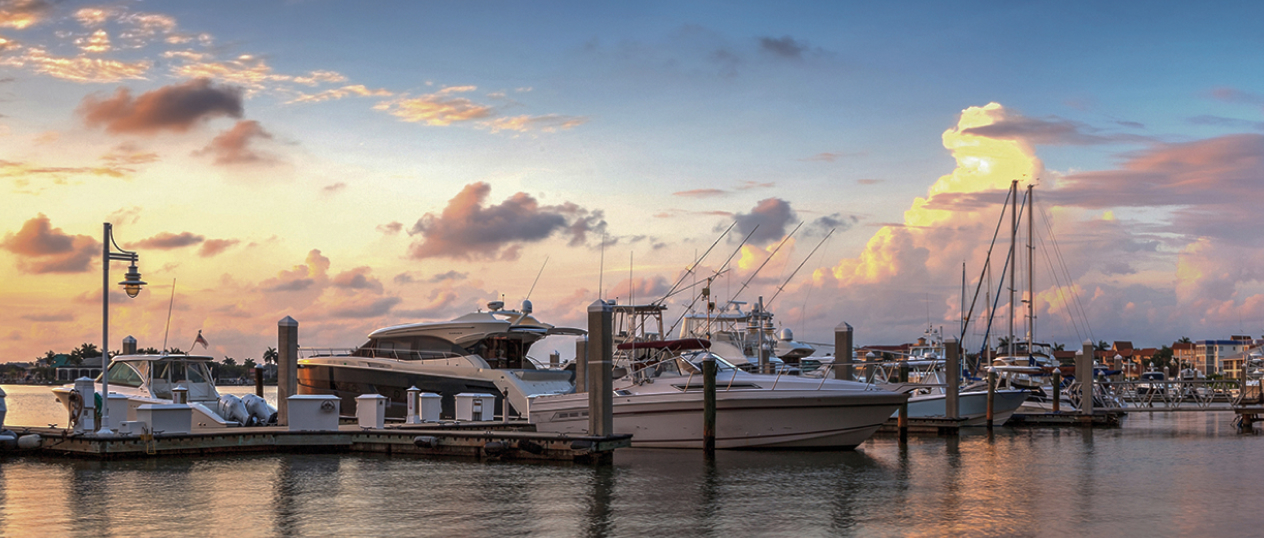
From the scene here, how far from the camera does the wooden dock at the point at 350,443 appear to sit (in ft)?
70.2

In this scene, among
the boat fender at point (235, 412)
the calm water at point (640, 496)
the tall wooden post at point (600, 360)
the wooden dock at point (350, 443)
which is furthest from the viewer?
the boat fender at point (235, 412)

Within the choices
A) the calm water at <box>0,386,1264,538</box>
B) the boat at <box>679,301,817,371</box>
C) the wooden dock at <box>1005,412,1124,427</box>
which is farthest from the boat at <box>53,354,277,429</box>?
the wooden dock at <box>1005,412,1124,427</box>

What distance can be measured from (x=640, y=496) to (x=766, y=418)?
28.0 feet

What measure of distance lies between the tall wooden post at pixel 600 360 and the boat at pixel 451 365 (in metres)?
9.98

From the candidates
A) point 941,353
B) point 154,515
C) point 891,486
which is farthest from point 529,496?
point 941,353

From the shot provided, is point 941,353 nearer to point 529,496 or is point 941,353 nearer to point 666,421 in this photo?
point 666,421

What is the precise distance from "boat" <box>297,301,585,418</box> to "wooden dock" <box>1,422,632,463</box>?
614 cm

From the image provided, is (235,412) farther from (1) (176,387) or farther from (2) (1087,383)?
(2) (1087,383)

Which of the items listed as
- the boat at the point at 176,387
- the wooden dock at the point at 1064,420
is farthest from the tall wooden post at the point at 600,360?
the wooden dock at the point at 1064,420

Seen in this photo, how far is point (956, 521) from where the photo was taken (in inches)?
607

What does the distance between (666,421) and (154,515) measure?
13.6m

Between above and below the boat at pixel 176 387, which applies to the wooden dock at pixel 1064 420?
below

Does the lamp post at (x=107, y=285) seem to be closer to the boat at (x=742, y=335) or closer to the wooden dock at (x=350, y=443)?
the wooden dock at (x=350, y=443)

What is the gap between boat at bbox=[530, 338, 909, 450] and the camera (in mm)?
25672
